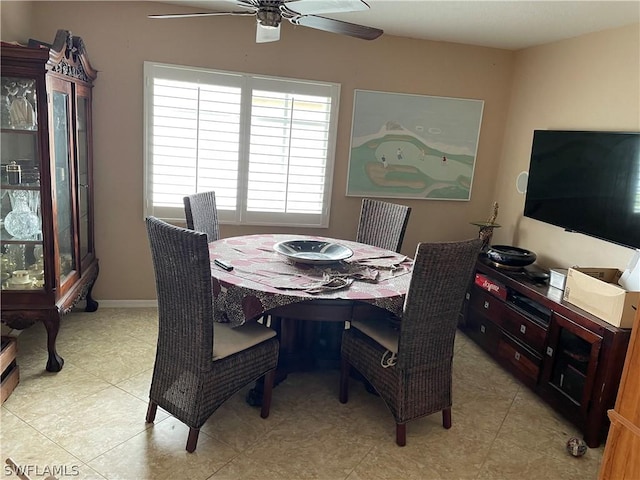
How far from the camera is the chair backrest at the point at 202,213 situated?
2855 millimetres

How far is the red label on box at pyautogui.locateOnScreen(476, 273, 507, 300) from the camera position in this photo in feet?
10.1

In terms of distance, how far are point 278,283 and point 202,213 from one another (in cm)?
105

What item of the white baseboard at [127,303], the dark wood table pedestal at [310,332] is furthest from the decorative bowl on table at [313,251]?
the white baseboard at [127,303]

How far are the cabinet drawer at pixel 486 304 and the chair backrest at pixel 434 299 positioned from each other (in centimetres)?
99

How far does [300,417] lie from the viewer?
2389 mm

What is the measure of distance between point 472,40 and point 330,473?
10.7 feet

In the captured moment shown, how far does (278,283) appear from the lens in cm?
226

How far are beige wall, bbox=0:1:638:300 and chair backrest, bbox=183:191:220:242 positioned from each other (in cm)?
46

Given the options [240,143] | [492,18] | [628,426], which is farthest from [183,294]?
[492,18]

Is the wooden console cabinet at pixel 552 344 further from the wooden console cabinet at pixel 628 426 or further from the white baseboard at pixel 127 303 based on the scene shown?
the white baseboard at pixel 127 303

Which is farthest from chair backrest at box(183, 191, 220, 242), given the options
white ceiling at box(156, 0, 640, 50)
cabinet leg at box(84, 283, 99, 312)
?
white ceiling at box(156, 0, 640, 50)

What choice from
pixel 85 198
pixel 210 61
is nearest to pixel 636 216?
pixel 210 61

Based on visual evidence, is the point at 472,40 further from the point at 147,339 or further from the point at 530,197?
the point at 147,339
